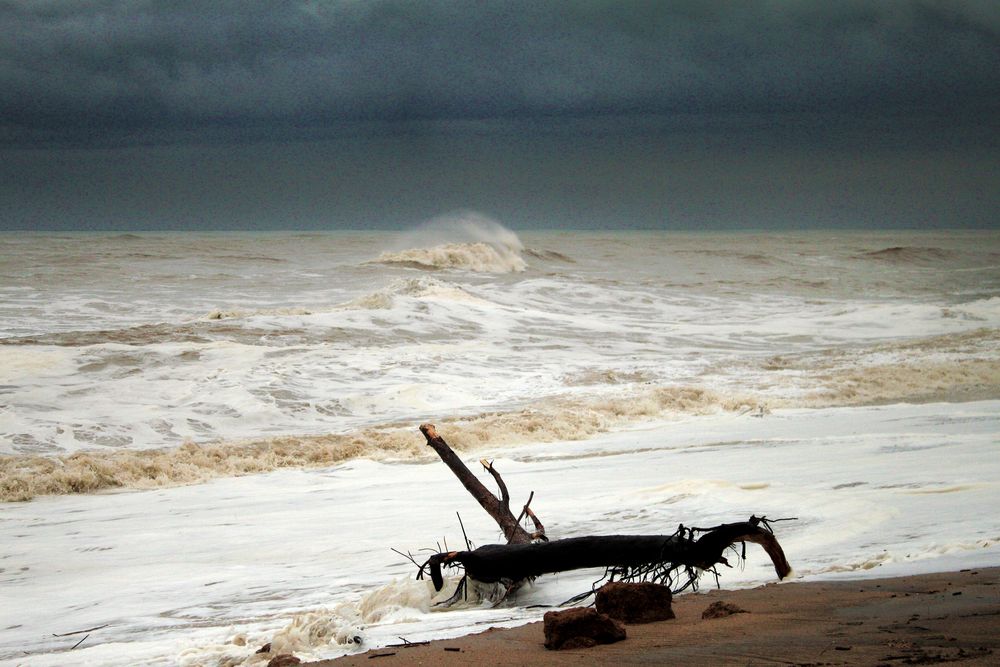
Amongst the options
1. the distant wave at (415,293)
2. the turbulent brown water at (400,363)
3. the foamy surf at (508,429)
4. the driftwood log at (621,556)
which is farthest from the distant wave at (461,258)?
the driftwood log at (621,556)

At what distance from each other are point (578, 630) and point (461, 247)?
36581 millimetres

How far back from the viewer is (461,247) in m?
39.2

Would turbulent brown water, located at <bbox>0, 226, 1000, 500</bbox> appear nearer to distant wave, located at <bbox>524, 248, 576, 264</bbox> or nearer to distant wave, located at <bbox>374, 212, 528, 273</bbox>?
distant wave, located at <bbox>374, 212, 528, 273</bbox>

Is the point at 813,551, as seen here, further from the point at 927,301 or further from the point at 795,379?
the point at 927,301

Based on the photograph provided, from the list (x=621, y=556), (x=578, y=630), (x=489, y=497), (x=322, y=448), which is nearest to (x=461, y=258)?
(x=322, y=448)

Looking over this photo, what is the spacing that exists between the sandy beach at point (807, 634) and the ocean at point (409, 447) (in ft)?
1.58

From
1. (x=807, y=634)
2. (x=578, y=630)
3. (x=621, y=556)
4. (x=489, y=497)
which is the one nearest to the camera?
(x=807, y=634)

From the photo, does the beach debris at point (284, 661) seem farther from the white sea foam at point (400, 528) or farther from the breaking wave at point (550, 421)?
the breaking wave at point (550, 421)

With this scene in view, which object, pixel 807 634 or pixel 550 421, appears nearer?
pixel 807 634

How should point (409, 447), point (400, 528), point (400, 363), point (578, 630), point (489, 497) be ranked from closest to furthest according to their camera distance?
point (578, 630) < point (489, 497) < point (400, 528) < point (409, 447) < point (400, 363)

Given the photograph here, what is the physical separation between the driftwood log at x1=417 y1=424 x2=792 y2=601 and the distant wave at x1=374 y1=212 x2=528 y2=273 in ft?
107

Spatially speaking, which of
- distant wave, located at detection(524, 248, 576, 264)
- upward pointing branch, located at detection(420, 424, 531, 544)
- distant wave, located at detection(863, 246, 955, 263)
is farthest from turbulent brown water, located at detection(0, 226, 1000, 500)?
distant wave, located at detection(863, 246, 955, 263)

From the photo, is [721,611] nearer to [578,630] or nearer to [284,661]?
[578,630]

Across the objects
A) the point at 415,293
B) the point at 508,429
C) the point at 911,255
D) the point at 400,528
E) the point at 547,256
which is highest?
the point at 547,256
